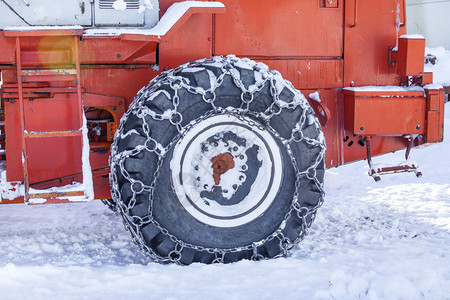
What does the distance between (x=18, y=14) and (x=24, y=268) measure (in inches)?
70.2

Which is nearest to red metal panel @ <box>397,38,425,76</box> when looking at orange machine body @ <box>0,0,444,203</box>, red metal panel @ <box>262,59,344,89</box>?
orange machine body @ <box>0,0,444,203</box>

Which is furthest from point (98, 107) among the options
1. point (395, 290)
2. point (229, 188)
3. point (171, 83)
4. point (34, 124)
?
point (395, 290)

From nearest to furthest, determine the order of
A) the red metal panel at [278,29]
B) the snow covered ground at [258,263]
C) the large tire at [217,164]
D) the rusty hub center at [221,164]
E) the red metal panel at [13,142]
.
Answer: the snow covered ground at [258,263] < the large tire at [217,164] < the rusty hub center at [221,164] < the red metal panel at [13,142] < the red metal panel at [278,29]

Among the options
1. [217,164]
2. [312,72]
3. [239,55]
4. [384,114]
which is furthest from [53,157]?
[384,114]

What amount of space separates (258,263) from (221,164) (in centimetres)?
74

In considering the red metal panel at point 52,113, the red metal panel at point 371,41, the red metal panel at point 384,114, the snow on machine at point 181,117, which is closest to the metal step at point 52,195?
the snow on machine at point 181,117

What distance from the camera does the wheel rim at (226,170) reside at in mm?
4102

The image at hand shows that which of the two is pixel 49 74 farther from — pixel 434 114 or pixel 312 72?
pixel 434 114

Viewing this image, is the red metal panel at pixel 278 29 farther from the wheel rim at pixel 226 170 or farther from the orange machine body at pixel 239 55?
the wheel rim at pixel 226 170

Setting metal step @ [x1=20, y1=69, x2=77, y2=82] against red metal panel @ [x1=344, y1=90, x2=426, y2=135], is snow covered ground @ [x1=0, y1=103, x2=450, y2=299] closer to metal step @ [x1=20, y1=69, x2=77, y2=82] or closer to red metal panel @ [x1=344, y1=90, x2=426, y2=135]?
red metal panel @ [x1=344, y1=90, x2=426, y2=135]

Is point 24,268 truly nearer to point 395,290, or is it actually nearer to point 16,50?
point 16,50

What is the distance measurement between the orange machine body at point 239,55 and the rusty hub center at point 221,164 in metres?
0.91

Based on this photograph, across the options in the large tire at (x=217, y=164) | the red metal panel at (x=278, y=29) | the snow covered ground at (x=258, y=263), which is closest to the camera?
the snow covered ground at (x=258, y=263)

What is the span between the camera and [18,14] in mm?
4234
